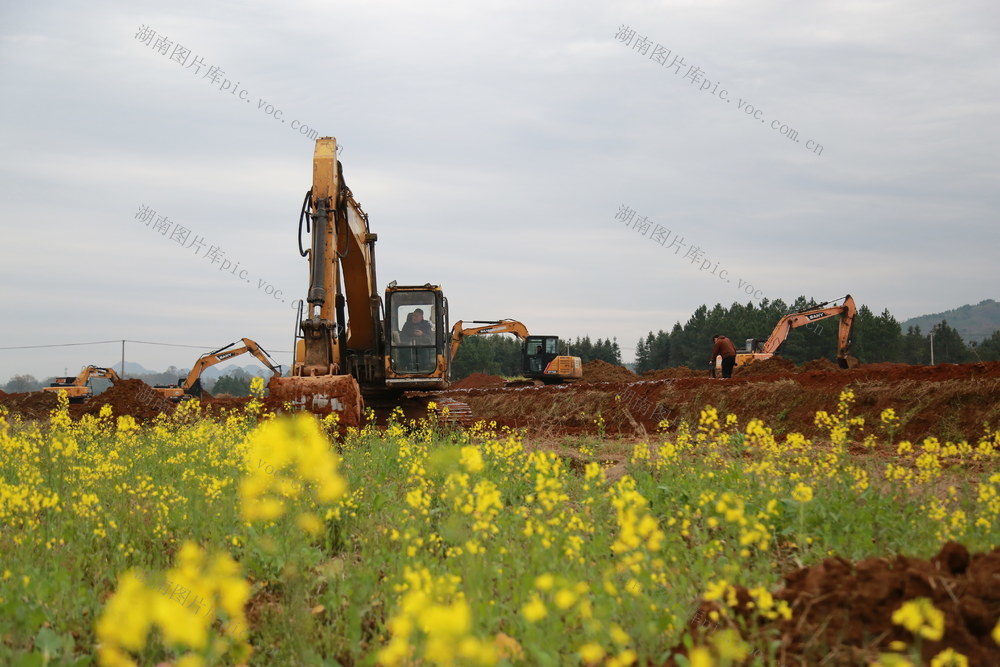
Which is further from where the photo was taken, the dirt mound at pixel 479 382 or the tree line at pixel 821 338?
the tree line at pixel 821 338

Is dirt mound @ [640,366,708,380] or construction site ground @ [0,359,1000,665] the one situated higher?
dirt mound @ [640,366,708,380]

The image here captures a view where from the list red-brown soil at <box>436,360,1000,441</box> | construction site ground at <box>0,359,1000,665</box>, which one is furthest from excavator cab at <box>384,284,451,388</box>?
red-brown soil at <box>436,360,1000,441</box>

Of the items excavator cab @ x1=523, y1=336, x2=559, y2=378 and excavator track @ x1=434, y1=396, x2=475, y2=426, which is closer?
excavator track @ x1=434, y1=396, x2=475, y2=426

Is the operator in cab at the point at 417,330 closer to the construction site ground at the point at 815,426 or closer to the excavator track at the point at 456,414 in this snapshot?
the excavator track at the point at 456,414

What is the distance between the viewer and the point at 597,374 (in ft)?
136

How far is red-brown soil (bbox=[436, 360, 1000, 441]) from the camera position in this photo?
11797 mm

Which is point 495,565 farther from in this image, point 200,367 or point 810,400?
point 200,367

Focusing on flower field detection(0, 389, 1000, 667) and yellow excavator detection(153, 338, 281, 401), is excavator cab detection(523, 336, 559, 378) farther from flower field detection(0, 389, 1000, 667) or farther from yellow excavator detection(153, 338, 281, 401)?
flower field detection(0, 389, 1000, 667)

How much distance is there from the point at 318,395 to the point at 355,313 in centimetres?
410

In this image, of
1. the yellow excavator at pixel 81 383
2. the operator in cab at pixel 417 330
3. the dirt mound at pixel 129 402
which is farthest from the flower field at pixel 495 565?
the yellow excavator at pixel 81 383

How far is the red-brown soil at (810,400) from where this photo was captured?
38.7ft

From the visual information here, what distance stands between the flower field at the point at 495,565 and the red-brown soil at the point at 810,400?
336 cm

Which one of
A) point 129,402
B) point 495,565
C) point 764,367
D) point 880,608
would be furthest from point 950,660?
point 764,367

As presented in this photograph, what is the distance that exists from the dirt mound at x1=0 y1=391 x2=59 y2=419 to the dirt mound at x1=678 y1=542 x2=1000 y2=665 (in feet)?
87.3
